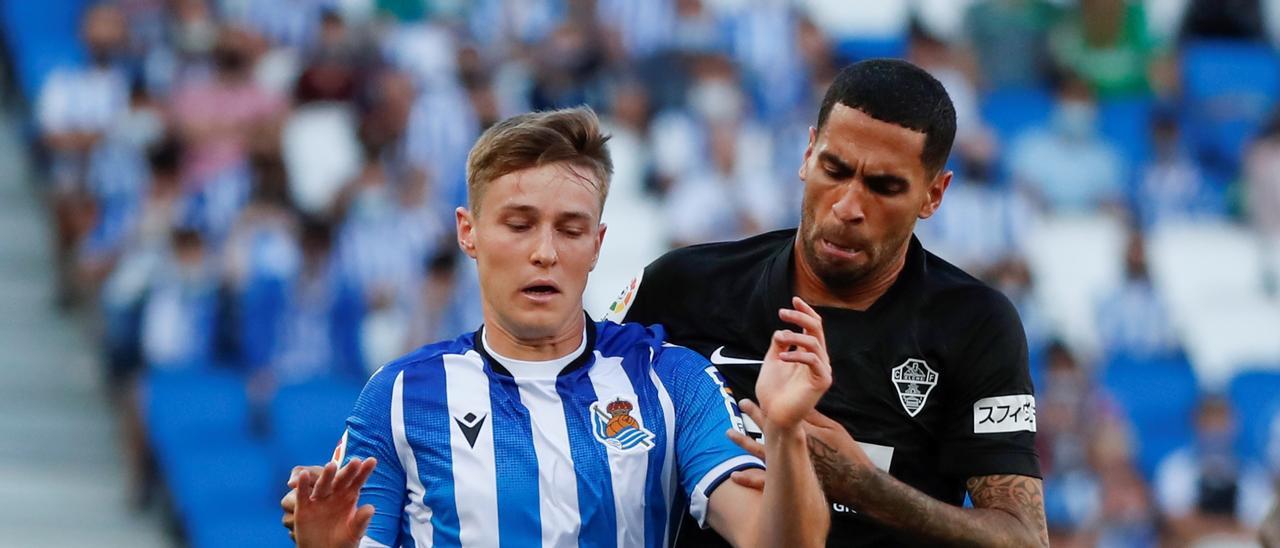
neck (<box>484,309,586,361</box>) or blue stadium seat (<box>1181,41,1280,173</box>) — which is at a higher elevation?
blue stadium seat (<box>1181,41,1280,173</box>)

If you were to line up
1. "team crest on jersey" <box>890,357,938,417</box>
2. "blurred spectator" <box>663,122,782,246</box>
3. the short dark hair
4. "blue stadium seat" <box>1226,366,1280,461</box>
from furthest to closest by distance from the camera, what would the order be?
"blue stadium seat" <box>1226,366,1280,461</box>, "blurred spectator" <box>663,122,782,246</box>, "team crest on jersey" <box>890,357,938,417</box>, the short dark hair

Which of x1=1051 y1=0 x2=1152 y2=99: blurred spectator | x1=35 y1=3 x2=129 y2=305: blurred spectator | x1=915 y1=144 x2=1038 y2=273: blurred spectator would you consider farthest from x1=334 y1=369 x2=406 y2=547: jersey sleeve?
x1=1051 y1=0 x2=1152 y2=99: blurred spectator

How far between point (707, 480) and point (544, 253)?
0.56m

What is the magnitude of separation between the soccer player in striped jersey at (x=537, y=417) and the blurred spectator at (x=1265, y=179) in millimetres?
10306

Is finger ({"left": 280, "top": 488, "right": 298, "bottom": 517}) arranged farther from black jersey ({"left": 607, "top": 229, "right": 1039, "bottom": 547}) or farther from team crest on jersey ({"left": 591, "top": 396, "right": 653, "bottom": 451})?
black jersey ({"left": 607, "top": 229, "right": 1039, "bottom": 547})

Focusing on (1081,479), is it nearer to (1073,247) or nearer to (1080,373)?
(1080,373)

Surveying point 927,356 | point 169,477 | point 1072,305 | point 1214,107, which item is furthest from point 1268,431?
point 927,356

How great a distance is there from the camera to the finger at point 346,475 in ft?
12.5

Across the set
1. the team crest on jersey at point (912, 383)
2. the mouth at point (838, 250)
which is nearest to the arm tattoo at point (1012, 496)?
the team crest on jersey at point (912, 383)

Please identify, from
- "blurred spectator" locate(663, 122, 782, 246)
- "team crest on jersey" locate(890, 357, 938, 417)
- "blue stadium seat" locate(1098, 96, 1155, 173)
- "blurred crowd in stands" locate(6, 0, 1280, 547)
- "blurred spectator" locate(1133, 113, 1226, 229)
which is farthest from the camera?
"blue stadium seat" locate(1098, 96, 1155, 173)

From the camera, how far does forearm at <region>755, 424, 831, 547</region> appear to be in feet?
12.1

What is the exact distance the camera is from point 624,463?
4.08m

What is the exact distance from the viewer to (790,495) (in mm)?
3715

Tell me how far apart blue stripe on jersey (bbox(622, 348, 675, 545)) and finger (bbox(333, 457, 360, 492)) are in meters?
0.62
